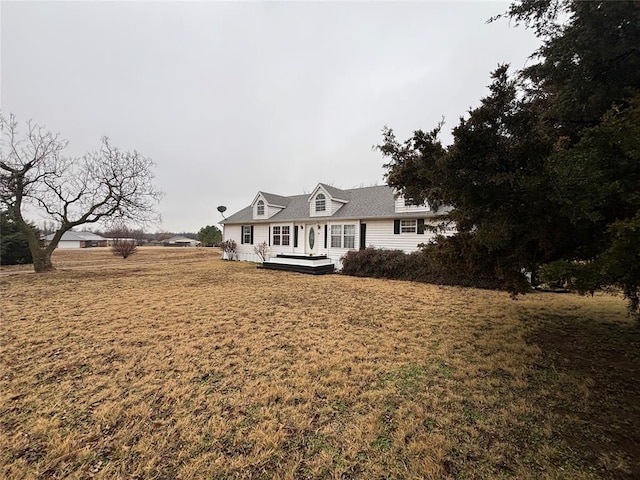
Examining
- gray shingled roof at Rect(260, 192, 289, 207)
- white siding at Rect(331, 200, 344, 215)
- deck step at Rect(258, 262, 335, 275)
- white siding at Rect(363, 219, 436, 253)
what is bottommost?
deck step at Rect(258, 262, 335, 275)

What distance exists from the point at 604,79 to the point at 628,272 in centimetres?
261

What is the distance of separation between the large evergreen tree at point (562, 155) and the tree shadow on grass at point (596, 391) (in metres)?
1.15

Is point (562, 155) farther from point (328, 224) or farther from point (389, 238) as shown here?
point (328, 224)

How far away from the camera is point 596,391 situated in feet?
9.92

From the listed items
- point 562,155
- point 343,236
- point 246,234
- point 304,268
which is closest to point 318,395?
point 562,155

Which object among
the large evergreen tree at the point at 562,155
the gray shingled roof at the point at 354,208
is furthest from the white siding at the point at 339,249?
the large evergreen tree at the point at 562,155

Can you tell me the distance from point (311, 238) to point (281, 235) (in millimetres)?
2585

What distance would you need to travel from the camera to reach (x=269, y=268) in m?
14.8

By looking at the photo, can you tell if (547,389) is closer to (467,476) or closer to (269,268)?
(467,476)

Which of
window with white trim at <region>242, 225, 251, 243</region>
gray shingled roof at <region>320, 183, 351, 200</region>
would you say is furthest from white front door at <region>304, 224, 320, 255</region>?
window with white trim at <region>242, 225, 251, 243</region>

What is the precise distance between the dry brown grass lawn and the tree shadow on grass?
0.02 m

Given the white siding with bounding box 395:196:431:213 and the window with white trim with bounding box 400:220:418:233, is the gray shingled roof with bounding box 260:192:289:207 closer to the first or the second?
the white siding with bounding box 395:196:431:213

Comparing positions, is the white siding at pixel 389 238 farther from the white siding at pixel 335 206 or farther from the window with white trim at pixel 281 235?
the window with white trim at pixel 281 235

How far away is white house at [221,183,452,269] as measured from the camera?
43.3 ft
